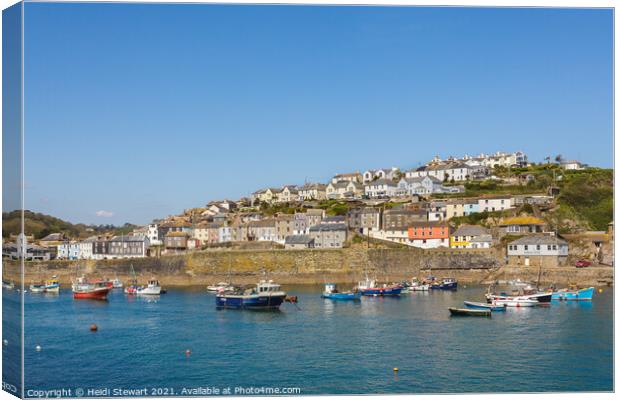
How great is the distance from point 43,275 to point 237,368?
21.5 metres

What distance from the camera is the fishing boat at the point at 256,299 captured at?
60.4ft

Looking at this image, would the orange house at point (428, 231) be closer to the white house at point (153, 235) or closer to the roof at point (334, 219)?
the roof at point (334, 219)

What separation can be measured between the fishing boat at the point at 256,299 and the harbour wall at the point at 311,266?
23.9 feet

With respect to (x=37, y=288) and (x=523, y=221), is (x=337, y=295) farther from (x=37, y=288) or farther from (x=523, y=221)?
(x=37, y=288)

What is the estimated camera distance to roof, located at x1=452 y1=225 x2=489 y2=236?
28.0 m

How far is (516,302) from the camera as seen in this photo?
17875 mm

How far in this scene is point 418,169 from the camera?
42.3 metres

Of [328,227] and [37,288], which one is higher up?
[328,227]

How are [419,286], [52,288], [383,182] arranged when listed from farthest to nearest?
1. [383,182]
2. [52,288]
3. [419,286]

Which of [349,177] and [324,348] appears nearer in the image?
[324,348]

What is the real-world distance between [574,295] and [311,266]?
34.8 feet

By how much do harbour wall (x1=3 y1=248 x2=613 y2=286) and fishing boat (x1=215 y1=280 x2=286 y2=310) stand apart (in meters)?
7.28

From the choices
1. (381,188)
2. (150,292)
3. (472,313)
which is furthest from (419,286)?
(381,188)

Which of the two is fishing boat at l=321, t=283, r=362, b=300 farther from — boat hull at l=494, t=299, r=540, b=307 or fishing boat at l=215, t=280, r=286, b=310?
boat hull at l=494, t=299, r=540, b=307
